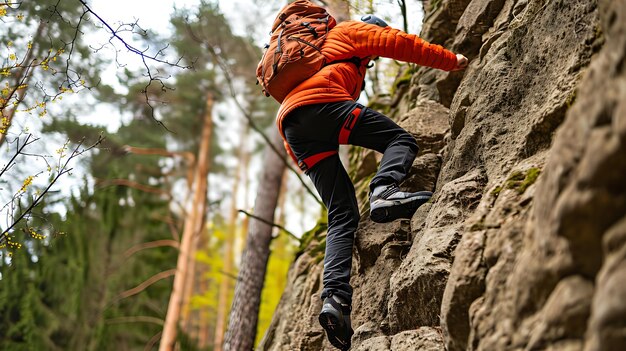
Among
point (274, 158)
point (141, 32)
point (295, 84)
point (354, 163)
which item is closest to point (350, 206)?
point (295, 84)

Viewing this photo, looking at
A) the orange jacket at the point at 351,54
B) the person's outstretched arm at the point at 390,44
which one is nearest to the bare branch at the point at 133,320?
the orange jacket at the point at 351,54

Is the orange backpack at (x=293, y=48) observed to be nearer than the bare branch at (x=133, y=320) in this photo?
Yes

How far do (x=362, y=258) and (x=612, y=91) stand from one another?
2.93 m

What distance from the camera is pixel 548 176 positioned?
221 centimetres

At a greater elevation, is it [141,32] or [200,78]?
[200,78]

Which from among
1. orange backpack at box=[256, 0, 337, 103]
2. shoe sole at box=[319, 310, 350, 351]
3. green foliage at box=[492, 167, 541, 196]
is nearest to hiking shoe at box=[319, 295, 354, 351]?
shoe sole at box=[319, 310, 350, 351]

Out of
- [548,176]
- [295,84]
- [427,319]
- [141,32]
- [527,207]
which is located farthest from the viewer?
[295,84]

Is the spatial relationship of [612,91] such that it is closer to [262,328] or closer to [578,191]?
[578,191]

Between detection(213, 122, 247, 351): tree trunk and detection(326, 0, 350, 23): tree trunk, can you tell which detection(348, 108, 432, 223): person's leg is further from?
detection(213, 122, 247, 351): tree trunk

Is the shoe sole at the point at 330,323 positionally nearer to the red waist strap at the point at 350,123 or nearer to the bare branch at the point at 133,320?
the red waist strap at the point at 350,123

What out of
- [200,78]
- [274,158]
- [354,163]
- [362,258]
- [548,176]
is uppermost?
[200,78]

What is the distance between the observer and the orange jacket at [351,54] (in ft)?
13.5

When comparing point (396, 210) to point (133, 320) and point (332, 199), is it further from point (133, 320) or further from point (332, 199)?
point (133, 320)

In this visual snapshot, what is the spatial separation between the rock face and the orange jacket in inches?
20.3
